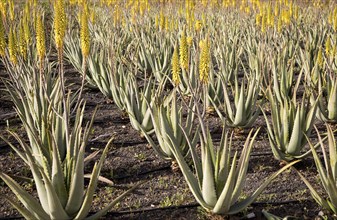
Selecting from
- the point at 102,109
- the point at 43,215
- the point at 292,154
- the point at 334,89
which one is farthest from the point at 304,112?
the point at 102,109

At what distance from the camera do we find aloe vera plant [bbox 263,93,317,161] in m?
3.27

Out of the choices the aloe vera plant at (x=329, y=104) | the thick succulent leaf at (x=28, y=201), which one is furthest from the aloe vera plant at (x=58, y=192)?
the aloe vera plant at (x=329, y=104)

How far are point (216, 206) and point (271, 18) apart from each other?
11.4 feet

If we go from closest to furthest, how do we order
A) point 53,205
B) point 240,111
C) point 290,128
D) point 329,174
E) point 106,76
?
point 53,205, point 329,174, point 290,128, point 240,111, point 106,76

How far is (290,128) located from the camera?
3438 mm

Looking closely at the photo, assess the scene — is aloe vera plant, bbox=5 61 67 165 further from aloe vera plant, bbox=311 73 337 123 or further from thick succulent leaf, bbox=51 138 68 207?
aloe vera plant, bbox=311 73 337 123

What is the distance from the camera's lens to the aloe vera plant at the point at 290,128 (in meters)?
3.27

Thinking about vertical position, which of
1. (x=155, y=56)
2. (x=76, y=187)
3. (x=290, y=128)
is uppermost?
(x=76, y=187)

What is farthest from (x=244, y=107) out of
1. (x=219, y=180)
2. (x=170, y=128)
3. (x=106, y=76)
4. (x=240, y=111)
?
(x=106, y=76)

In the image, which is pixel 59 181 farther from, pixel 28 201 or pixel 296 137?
pixel 296 137

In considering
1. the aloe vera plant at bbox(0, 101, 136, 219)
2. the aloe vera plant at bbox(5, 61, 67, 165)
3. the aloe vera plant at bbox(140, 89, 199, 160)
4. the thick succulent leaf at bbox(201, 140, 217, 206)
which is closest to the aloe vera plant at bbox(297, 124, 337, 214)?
the thick succulent leaf at bbox(201, 140, 217, 206)

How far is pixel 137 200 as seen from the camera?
3072mm

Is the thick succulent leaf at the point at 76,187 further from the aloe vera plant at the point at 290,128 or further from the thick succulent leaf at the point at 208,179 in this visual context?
the aloe vera plant at the point at 290,128

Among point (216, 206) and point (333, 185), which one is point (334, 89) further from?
point (216, 206)
